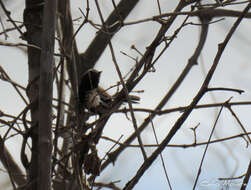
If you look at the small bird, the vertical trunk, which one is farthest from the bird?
the vertical trunk

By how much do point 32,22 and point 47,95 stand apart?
656 mm

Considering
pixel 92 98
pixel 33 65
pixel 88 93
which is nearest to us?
pixel 33 65

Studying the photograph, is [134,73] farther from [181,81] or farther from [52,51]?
[181,81]

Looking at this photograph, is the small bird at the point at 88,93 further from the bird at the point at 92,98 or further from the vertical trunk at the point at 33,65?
the vertical trunk at the point at 33,65

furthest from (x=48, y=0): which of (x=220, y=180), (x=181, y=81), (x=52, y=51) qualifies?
(x=181, y=81)


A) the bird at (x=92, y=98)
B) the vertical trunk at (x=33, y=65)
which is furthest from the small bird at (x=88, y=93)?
the vertical trunk at (x=33, y=65)

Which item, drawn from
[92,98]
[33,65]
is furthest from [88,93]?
[33,65]

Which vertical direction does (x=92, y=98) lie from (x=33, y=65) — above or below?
below

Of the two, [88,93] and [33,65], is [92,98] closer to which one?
[88,93]

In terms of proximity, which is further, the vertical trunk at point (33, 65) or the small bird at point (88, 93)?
the small bird at point (88, 93)

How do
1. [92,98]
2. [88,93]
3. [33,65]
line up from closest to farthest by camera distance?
1. [33,65]
2. [92,98]
3. [88,93]

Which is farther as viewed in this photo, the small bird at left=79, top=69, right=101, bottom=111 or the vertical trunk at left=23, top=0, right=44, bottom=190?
the small bird at left=79, top=69, right=101, bottom=111

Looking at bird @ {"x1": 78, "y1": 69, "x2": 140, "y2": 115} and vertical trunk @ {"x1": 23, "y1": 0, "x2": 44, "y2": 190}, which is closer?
vertical trunk @ {"x1": 23, "y1": 0, "x2": 44, "y2": 190}

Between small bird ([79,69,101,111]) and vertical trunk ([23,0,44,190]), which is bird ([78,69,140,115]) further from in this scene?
vertical trunk ([23,0,44,190])
